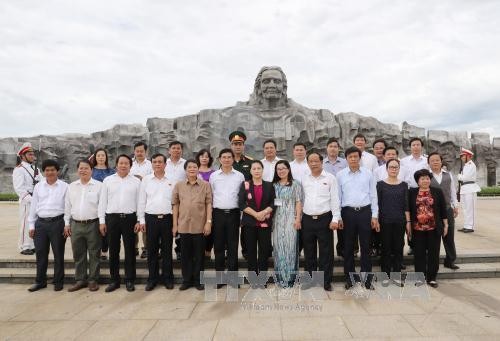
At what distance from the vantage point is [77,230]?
13.0ft

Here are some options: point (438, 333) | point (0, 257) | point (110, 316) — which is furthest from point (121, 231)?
point (438, 333)

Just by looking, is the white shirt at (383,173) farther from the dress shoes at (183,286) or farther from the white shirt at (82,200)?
the white shirt at (82,200)

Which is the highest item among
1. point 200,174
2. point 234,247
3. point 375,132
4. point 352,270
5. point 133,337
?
point 375,132

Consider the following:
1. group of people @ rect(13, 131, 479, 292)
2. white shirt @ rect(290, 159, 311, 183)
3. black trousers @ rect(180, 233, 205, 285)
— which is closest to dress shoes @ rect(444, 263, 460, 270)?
group of people @ rect(13, 131, 479, 292)

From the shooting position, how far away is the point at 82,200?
3973 millimetres

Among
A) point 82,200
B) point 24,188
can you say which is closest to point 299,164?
point 82,200

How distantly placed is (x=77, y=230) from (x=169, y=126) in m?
8.94

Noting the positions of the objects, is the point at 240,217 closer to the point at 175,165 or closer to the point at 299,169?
the point at 299,169

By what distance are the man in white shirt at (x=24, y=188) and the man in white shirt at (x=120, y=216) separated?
1956mm

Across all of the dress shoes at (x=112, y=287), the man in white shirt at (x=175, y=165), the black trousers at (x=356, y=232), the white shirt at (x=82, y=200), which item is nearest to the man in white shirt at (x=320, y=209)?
the black trousers at (x=356, y=232)

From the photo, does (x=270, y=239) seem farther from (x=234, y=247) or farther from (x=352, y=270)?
(x=352, y=270)

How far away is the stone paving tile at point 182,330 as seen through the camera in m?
2.81

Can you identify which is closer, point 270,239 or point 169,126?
point 270,239

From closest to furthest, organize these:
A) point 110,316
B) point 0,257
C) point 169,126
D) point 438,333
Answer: point 438,333 < point 110,316 < point 0,257 < point 169,126
